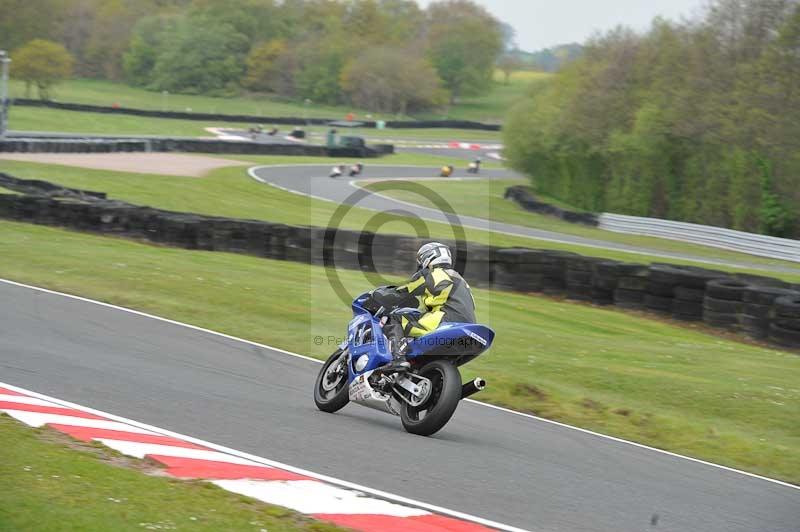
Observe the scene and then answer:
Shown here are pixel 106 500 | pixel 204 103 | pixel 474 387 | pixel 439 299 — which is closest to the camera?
pixel 106 500

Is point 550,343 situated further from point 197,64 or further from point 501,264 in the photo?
point 197,64

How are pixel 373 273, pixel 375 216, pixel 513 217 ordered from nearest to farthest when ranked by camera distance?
pixel 373 273
pixel 375 216
pixel 513 217

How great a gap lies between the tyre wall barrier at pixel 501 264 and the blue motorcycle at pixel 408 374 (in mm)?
8358

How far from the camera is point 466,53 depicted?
12600 cm

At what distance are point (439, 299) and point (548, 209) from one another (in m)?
34.0

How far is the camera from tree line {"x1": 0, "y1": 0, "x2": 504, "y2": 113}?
353ft

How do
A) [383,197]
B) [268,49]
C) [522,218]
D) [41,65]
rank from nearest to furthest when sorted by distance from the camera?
1. [522,218]
2. [383,197]
3. [41,65]
4. [268,49]

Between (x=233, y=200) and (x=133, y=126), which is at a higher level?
(x=133, y=126)

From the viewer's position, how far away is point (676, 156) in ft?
141

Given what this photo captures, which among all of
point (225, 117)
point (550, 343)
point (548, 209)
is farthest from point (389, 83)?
point (550, 343)

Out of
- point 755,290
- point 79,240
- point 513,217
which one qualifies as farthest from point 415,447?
point 513,217

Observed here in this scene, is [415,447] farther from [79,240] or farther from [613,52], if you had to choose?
[613,52]

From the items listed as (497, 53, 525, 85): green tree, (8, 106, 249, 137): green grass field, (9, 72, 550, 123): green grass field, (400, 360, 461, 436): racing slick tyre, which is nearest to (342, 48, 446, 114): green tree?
(9, 72, 550, 123): green grass field

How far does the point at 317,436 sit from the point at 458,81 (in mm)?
118025
